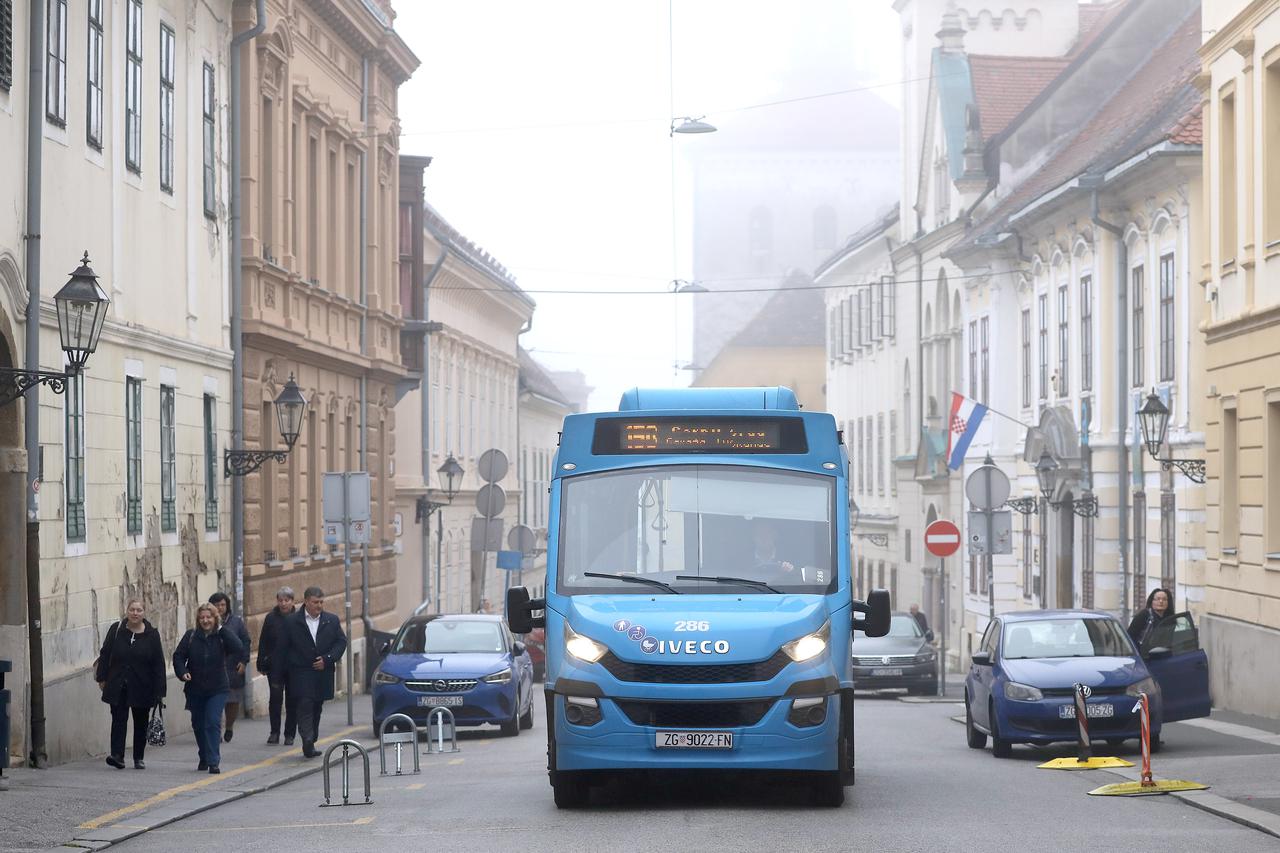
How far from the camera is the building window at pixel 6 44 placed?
63.2 ft

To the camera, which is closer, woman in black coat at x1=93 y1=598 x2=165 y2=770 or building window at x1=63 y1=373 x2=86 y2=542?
woman in black coat at x1=93 y1=598 x2=165 y2=770

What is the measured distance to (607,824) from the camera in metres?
14.4

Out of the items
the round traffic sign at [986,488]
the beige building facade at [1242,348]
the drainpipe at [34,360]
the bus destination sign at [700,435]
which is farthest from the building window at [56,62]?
the round traffic sign at [986,488]

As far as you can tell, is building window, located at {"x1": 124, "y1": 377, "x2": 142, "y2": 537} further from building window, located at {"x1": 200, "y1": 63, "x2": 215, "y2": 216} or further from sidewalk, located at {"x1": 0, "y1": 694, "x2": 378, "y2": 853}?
building window, located at {"x1": 200, "y1": 63, "x2": 215, "y2": 216}

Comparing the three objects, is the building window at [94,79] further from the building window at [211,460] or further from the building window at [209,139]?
the building window at [211,460]

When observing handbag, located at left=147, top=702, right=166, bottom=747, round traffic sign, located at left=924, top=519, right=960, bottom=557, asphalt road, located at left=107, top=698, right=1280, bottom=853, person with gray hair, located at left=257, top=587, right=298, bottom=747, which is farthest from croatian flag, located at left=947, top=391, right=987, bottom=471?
handbag, located at left=147, top=702, right=166, bottom=747

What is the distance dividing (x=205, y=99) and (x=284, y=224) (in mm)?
4691

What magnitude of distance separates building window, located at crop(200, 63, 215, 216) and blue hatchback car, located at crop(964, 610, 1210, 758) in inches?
467

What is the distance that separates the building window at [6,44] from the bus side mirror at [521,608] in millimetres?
7201

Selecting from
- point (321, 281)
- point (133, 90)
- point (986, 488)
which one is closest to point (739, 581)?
point (133, 90)

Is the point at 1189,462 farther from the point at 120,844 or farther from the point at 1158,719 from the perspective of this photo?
the point at 120,844

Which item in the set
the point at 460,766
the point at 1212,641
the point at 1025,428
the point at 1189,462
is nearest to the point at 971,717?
the point at 460,766

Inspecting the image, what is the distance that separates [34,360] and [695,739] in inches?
321

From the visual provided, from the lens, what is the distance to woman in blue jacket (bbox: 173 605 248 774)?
2028 centimetres
